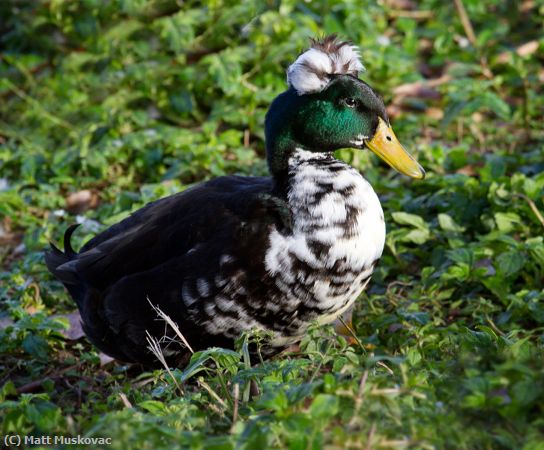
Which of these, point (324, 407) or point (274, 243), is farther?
point (274, 243)

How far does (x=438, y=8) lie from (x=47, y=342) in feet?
13.6

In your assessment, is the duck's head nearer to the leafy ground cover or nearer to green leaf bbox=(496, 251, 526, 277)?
the leafy ground cover

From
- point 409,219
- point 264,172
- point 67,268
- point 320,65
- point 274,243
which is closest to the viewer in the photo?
point 274,243

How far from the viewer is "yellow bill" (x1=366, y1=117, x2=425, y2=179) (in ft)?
12.9

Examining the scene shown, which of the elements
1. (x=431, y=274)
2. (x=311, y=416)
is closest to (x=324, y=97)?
(x=431, y=274)

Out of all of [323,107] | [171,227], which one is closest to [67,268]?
[171,227]

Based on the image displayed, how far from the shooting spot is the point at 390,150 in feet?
13.0

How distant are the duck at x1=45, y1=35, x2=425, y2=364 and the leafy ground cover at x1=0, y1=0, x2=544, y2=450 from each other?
0.66 feet

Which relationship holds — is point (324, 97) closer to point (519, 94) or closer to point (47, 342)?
point (47, 342)

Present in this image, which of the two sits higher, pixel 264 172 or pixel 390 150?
pixel 390 150

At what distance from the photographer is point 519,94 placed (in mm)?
6531

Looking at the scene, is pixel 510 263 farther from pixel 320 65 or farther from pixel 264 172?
pixel 264 172

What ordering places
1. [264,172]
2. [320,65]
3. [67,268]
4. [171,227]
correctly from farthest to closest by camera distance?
[264,172] < [67,268] < [171,227] < [320,65]

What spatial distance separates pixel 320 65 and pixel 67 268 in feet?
4.48
